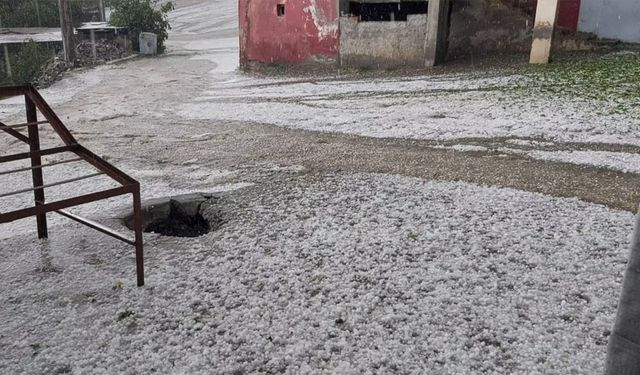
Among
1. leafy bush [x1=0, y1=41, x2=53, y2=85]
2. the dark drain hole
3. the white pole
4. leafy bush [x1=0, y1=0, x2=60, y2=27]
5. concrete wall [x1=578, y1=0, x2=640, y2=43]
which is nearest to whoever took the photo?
the dark drain hole

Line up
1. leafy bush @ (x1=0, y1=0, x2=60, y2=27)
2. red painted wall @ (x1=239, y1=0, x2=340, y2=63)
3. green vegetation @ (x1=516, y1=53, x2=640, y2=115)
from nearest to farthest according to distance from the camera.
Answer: green vegetation @ (x1=516, y1=53, x2=640, y2=115) → red painted wall @ (x1=239, y1=0, x2=340, y2=63) → leafy bush @ (x1=0, y1=0, x2=60, y2=27)

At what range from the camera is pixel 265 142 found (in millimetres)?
5859

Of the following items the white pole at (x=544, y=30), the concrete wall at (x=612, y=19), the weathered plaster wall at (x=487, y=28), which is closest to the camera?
the white pole at (x=544, y=30)

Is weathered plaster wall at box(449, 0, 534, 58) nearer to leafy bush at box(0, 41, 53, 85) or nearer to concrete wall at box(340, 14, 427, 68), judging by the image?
concrete wall at box(340, 14, 427, 68)

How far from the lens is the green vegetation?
641 cm

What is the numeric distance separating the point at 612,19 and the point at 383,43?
15.7 feet

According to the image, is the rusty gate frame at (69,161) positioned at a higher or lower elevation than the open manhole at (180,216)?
higher

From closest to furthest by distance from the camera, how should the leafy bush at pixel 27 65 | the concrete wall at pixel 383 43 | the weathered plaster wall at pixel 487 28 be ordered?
the concrete wall at pixel 383 43
the weathered plaster wall at pixel 487 28
the leafy bush at pixel 27 65

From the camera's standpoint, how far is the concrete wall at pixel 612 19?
10.8 metres

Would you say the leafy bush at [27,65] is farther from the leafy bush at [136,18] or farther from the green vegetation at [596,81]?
the green vegetation at [596,81]

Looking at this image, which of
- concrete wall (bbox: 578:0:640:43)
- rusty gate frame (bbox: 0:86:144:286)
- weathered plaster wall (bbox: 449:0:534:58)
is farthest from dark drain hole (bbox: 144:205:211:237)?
concrete wall (bbox: 578:0:640:43)

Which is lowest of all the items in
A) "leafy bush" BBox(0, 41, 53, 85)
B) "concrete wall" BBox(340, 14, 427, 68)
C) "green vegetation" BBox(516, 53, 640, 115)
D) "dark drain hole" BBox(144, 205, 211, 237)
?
"dark drain hole" BBox(144, 205, 211, 237)

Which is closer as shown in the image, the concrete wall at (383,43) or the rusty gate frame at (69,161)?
the rusty gate frame at (69,161)

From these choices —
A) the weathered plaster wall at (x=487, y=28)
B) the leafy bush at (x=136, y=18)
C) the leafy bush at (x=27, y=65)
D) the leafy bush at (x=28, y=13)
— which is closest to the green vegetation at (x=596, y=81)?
the weathered plaster wall at (x=487, y=28)
